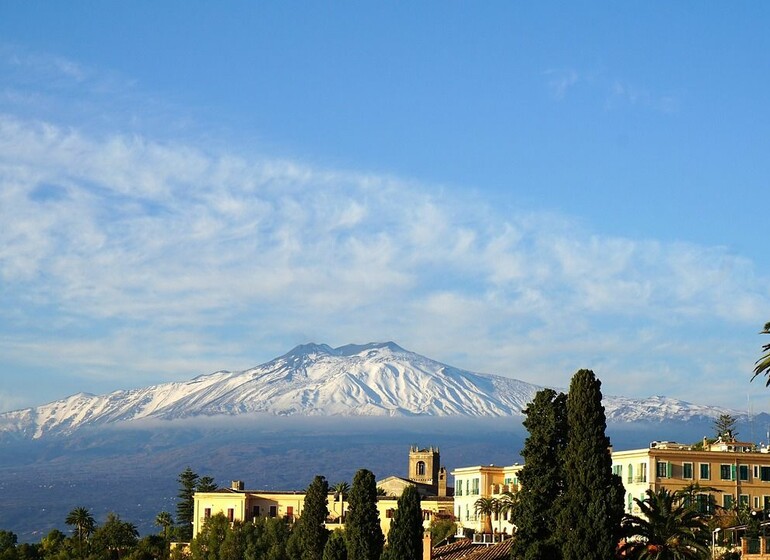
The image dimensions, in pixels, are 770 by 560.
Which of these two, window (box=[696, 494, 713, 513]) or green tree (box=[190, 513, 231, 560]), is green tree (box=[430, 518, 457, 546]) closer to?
green tree (box=[190, 513, 231, 560])

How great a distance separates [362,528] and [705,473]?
27453 millimetres

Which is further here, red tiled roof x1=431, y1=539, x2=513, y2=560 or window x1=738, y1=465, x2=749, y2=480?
window x1=738, y1=465, x2=749, y2=480

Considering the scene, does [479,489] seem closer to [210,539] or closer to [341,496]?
[341,496]

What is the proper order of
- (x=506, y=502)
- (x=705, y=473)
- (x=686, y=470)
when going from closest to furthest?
(x=686, y=470)
(x=705, y=473)
(x=506, y=502)

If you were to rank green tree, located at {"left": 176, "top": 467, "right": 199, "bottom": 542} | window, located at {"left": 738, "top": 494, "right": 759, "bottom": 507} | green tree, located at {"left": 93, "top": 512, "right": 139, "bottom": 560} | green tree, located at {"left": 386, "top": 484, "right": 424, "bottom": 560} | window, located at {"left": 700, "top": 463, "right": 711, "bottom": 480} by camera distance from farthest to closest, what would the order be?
green tree, located at {"left": 176, "top": 467, "right": 199, "bottom": 542}
green tree, located at {"left": 93, "top": 512, "right": 139, "bottom": 560}
window, located at {"left": 700, "top": 463, "right": 711, "bottom": 480}
window, located at {"left": 738, "top": 494, "right": 759, "bottom": 507}
green tree, located at {"left": 386, "top": 484, "right": 424, "bottom": 560}

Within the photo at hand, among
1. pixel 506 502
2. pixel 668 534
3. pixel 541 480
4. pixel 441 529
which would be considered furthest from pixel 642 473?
pixel 668 534

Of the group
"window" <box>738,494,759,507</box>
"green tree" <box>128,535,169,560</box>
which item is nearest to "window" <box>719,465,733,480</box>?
"window" <box>738,494,759,507</box>

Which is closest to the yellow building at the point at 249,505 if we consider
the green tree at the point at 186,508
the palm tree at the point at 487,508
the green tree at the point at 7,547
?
the green tree at the point at 186,508

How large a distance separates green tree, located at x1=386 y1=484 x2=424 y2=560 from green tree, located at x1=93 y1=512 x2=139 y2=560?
71.2 meters

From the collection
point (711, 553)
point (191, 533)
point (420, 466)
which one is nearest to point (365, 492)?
point (711, 553)

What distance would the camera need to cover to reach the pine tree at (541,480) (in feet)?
246

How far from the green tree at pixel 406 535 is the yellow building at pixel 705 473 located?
21.3 m

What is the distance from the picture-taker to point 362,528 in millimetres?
93625

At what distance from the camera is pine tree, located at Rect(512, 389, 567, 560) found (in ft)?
246
